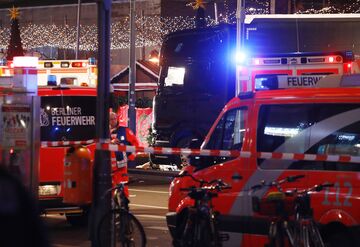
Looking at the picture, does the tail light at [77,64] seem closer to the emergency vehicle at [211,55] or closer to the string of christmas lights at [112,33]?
the emergency vehicle at [211,55]

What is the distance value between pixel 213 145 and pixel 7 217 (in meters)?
6.18

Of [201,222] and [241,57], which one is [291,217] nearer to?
[201,222]

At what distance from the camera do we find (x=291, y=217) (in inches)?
261

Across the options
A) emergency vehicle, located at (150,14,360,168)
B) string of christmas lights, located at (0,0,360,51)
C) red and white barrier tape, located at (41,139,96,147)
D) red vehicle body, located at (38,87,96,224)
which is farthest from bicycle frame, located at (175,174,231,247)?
string of christmas lights, located at (0,0,360,51)

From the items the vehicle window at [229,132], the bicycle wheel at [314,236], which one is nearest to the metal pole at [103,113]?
the vehicle window at [229,132]

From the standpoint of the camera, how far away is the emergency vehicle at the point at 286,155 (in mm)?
6984

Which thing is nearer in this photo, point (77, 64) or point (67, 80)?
point (67, 80)

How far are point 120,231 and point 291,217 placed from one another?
2018 mm

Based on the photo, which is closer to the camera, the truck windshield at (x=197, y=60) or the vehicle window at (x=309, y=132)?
the vehicle window at (x=309, y=132)

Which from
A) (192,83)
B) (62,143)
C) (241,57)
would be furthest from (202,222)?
(192,83)

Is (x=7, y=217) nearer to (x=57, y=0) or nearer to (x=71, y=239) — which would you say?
(x=71, y=239)

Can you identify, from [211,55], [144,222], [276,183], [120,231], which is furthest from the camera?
[211,55]

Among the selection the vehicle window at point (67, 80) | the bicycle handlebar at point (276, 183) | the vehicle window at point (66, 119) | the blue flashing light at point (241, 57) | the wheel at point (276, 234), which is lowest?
the wheel at point (276, 234)

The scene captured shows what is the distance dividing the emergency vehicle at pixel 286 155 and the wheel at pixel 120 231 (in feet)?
1.46
